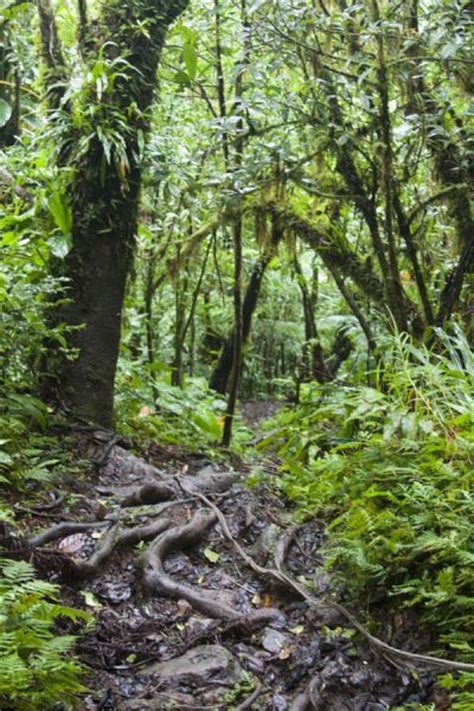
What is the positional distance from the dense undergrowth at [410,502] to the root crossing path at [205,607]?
209 millimetres

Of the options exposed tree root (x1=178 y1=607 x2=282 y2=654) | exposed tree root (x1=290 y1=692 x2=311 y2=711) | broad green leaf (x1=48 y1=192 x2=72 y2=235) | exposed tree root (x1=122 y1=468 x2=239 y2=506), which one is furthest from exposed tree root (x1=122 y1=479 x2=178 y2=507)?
broad green leaf (x1=48 y1=192 x2=72 y2=235)

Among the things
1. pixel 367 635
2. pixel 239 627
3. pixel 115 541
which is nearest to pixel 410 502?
pixel 367 635

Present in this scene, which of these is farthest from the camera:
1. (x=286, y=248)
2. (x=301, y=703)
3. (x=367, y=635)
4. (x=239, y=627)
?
(x=286, y=248)

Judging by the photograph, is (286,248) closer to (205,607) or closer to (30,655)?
(205,607)

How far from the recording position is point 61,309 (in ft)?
16.9

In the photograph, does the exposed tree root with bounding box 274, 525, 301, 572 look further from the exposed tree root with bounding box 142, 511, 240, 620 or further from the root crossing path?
the exposed tree root with bounding box 142, 511, 240, 620

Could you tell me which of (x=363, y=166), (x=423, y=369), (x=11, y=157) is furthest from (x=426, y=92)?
(x=11, y=157)

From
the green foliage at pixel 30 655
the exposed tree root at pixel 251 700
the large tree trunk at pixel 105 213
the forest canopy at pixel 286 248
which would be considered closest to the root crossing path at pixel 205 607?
the exposed tree root at pixel 251 700

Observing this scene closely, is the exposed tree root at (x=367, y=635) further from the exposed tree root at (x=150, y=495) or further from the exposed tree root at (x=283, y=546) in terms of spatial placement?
the exposed tree root at (x=150, y=495)

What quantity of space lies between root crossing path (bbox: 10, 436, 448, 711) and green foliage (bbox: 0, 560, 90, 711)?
0.28 metres

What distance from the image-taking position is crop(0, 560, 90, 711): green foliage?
1796 millimetres

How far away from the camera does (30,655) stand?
1.97m

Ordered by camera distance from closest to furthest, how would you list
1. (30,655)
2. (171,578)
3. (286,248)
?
(30,655), (171,578), (286,248)

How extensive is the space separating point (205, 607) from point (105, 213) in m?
3.48
